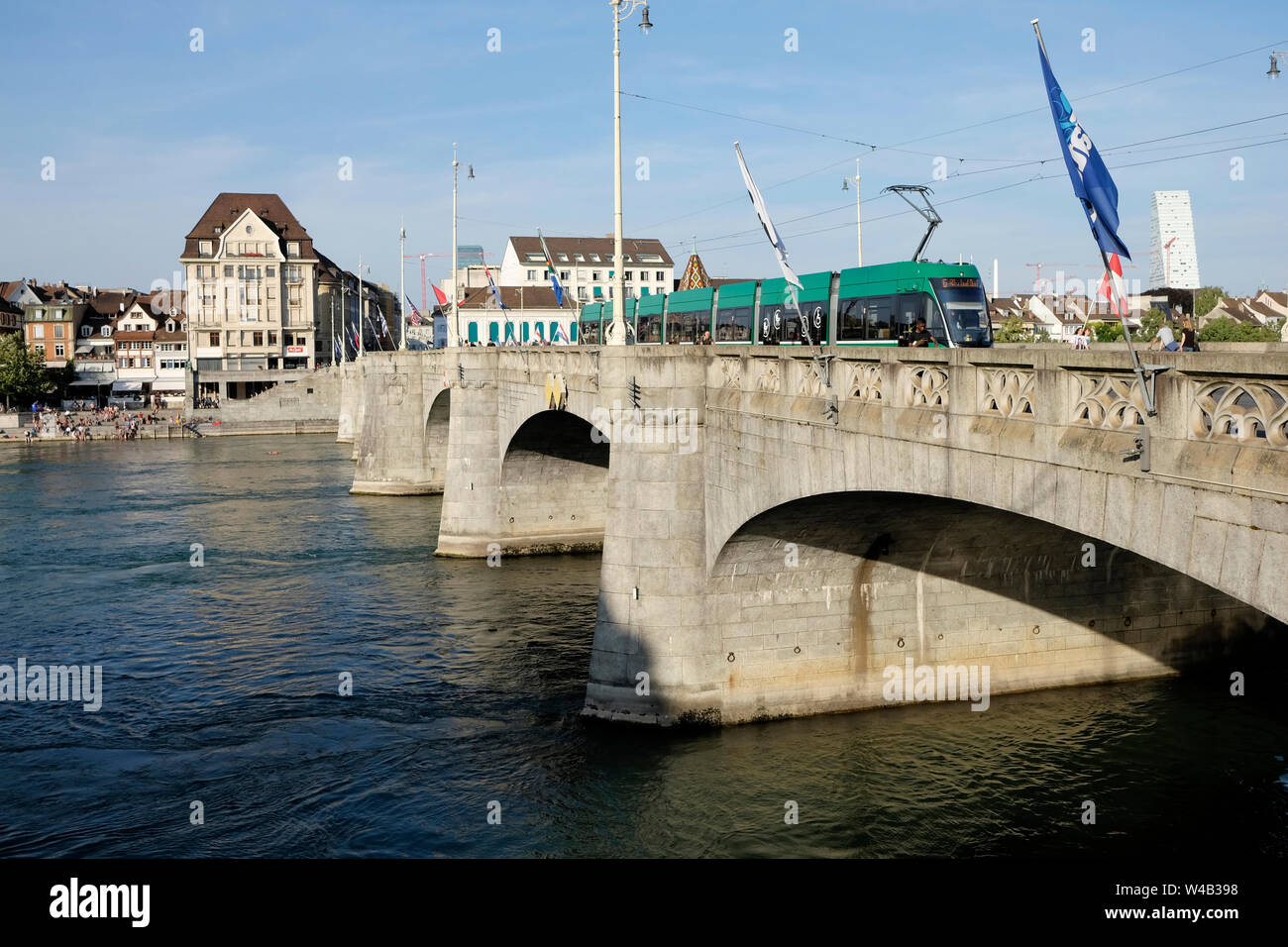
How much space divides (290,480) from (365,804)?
5728 centimetres

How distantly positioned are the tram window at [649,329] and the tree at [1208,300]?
46267 mm

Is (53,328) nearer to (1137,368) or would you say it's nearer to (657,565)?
(657,565)

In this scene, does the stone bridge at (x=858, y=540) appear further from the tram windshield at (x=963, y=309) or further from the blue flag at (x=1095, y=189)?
the tram windshield at (x=963, y=309)

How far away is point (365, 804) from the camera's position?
22.0m

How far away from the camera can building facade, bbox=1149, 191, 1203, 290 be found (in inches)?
1479

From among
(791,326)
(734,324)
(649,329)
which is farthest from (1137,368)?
(649,329)

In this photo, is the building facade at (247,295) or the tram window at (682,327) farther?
the building facade at (247,295)

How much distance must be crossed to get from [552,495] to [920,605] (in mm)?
25500

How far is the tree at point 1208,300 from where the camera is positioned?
81.8 m

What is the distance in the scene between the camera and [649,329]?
1805 inches

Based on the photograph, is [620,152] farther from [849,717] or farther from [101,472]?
[101,472]

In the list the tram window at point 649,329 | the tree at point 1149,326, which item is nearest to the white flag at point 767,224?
the tram window at point 649,329

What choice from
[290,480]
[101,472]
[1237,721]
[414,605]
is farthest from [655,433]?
[101,472]
